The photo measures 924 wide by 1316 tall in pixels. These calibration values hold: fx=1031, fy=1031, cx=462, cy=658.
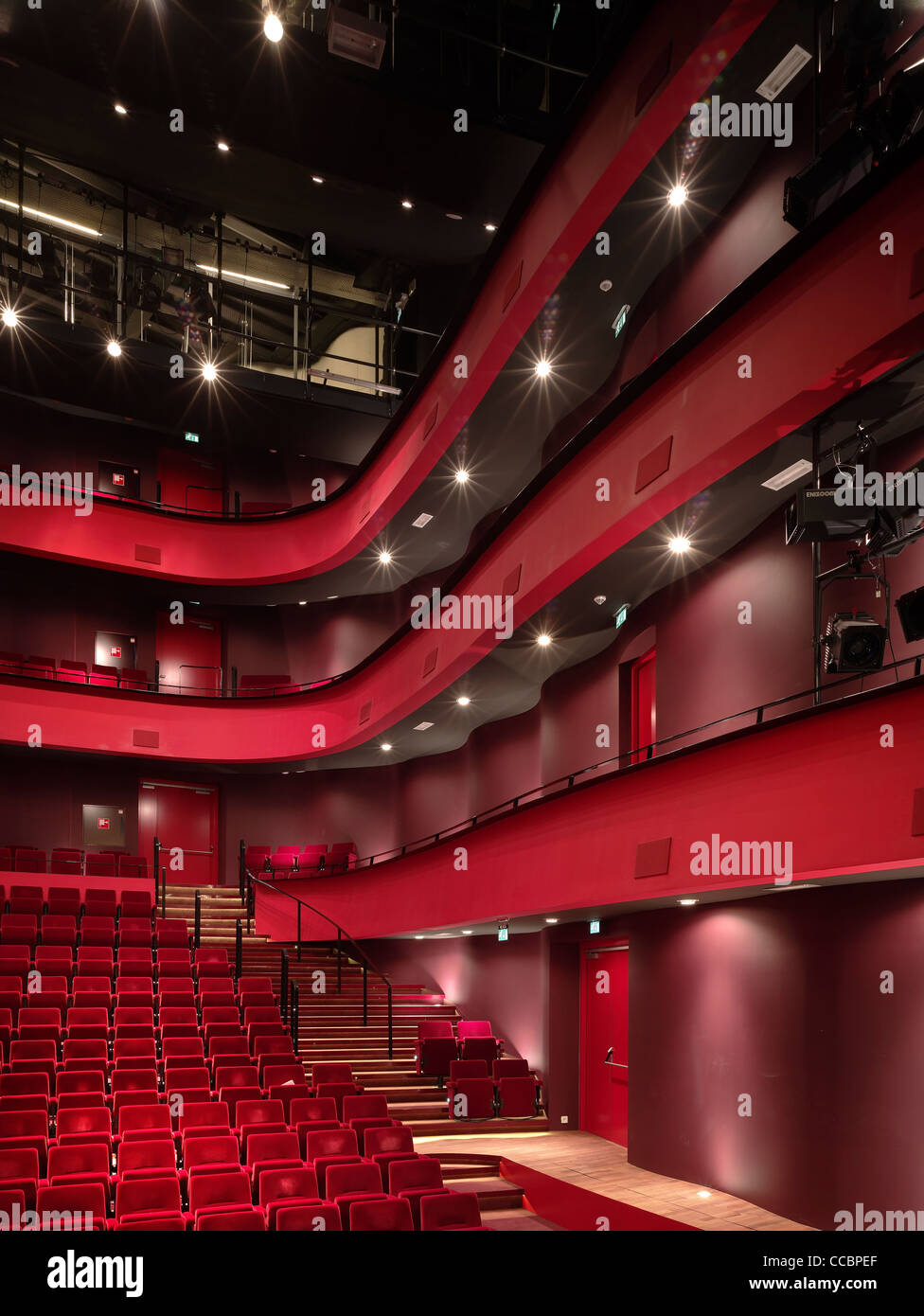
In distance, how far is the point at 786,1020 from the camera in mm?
7246

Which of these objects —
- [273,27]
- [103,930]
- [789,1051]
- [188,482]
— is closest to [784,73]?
[273,27]

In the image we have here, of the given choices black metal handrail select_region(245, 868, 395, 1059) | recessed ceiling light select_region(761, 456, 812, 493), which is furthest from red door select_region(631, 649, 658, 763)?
black metal handrail select_region(245, 868, 395, 1059)

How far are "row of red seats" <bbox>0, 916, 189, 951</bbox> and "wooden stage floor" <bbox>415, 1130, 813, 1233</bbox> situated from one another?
3.72m

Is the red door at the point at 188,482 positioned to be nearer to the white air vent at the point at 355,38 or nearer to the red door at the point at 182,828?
the red door at the point at 182,828

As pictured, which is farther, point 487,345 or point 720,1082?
point 487,345

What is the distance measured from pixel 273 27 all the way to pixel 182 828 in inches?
444

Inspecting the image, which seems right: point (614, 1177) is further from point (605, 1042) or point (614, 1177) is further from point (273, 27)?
point (273, 27)

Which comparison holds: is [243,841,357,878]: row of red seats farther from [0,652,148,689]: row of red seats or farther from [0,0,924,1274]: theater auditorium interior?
[0,652,148,689]: row of red seats

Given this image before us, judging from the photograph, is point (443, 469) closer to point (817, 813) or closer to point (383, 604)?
point (383, 604)

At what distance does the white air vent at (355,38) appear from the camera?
35.1ft

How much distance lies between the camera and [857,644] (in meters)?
5.57
